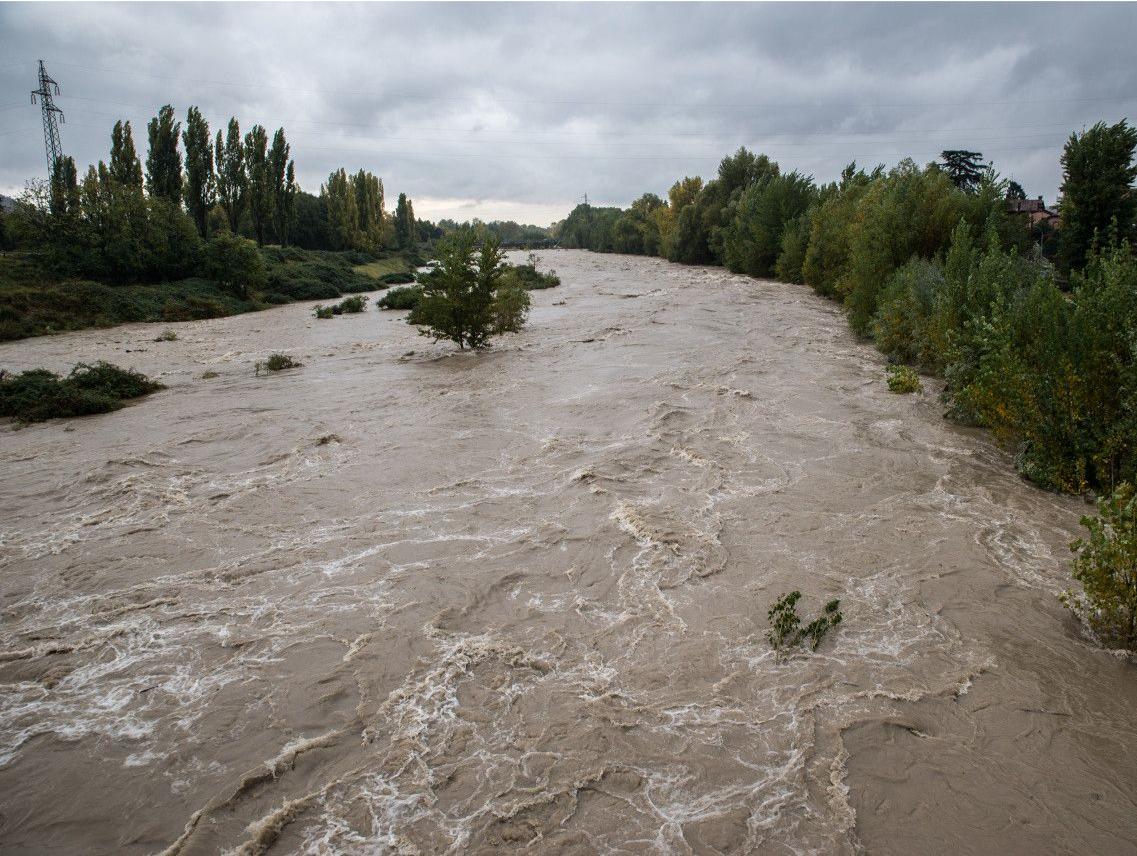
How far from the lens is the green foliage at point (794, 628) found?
5.42 m

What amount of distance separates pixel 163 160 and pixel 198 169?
2.06 meters

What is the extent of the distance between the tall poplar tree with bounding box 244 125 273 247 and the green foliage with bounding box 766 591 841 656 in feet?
173

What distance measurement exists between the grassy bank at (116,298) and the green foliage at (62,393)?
12.6m

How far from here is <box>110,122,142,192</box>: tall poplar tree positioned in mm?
40344

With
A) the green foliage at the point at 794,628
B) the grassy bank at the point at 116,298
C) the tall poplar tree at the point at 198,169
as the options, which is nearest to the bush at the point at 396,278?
the grassy bank at the point at 116,298

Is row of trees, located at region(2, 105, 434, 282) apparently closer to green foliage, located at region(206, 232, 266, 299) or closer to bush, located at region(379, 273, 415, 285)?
green foliage, located at region(206, 232, 266, 299)

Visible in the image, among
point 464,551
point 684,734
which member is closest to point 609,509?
Result: point 464,551

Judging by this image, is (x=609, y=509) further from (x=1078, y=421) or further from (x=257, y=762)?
(x=1078, y=421)

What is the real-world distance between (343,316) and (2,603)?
89.5ft

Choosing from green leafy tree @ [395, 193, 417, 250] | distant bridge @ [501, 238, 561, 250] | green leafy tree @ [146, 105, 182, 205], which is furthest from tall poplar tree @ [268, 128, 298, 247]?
distant bridge @ [501, 238, 561, 250]

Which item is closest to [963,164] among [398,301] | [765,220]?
[765,220]

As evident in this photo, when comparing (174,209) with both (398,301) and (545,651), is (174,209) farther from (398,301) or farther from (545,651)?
(545,651)

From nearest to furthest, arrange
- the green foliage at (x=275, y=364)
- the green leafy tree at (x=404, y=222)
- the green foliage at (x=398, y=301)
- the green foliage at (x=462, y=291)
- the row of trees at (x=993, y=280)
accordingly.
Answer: the row of trees at (x=993, y=280) < the green foliage at (x=275, y=364) < the green foliage at (x=462, y=291) < the green foliage at (x=398, y=301) < the green leafy tree at (x=404, y=222)

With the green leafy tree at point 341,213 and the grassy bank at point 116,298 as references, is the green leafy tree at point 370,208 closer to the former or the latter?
the green leafy tree at point 341,213
